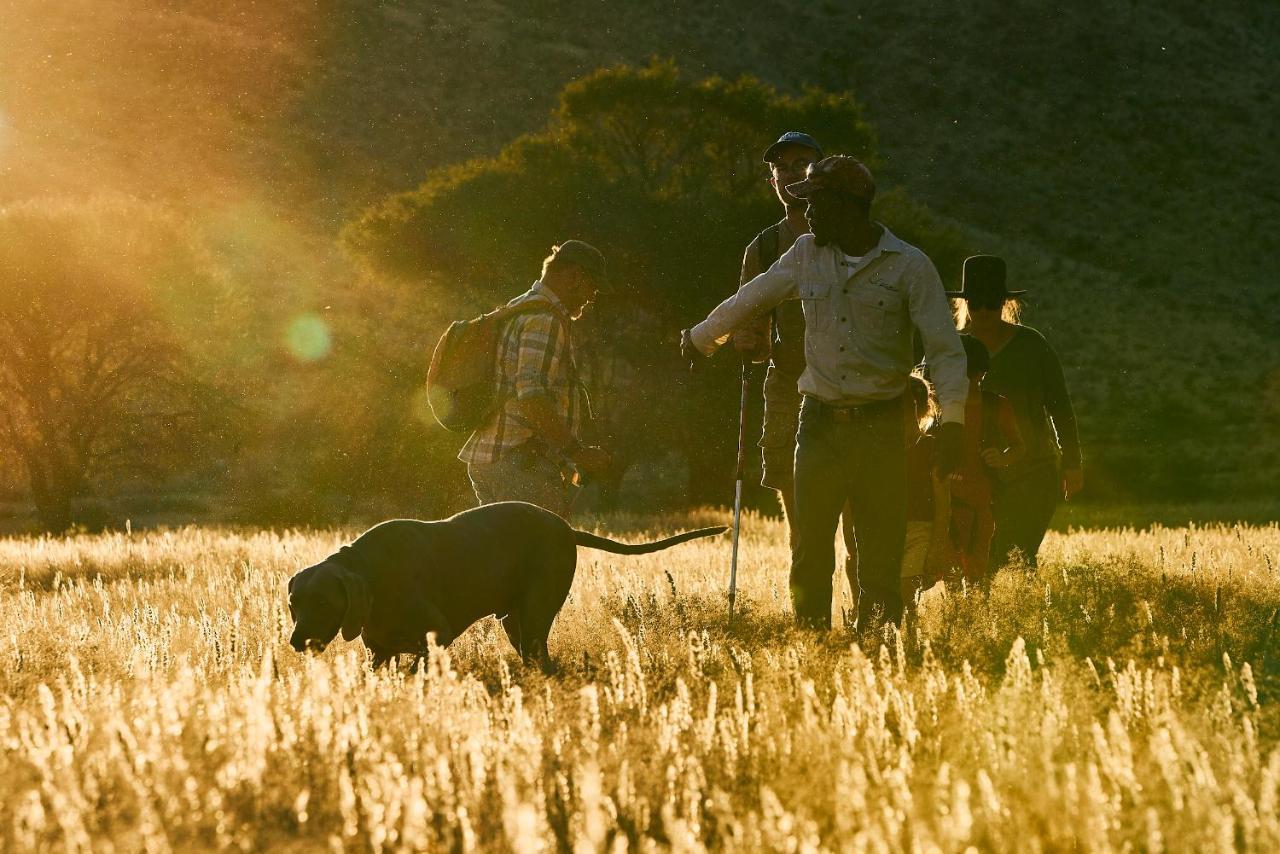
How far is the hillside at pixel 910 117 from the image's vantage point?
53312 mm

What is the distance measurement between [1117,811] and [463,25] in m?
87.9

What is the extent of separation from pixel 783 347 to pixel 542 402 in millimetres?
1491

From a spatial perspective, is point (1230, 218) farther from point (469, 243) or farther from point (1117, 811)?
point (1117, 811)

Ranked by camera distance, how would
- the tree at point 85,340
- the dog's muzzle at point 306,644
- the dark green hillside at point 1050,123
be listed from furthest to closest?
1. the dark green hillside at point 1050,123
2. the tree at point 85,340
3. the dog's muzzle at point 306,644

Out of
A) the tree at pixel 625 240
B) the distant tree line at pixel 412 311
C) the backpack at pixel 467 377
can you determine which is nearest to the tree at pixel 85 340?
the distant tree line at pixel 412 311

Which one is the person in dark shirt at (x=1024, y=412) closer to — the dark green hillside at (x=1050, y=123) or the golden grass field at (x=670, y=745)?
the golden grass field at (x=670, y=745)

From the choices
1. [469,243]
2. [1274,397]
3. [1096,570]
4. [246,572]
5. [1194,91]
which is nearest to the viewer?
[1096,570]

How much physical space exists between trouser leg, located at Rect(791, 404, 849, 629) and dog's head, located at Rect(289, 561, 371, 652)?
2245 millimetres

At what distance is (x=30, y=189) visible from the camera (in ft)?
193

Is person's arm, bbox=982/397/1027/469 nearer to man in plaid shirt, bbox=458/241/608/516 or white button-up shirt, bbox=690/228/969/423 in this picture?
white button-up shirt, bbox=690/228/969/423

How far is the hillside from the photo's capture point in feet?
175

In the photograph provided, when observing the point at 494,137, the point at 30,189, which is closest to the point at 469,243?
the point at 30,189

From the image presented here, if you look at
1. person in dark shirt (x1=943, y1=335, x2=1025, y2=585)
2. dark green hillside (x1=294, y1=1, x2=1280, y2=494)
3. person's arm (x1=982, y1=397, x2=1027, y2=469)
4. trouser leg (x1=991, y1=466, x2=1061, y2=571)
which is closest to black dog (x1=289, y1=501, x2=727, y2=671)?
person in dark shirt (x1=943, y1=335, x2=1025, y2=585)

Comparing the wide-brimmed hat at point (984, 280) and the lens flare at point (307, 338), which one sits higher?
the lens flare at point (307, 338)
